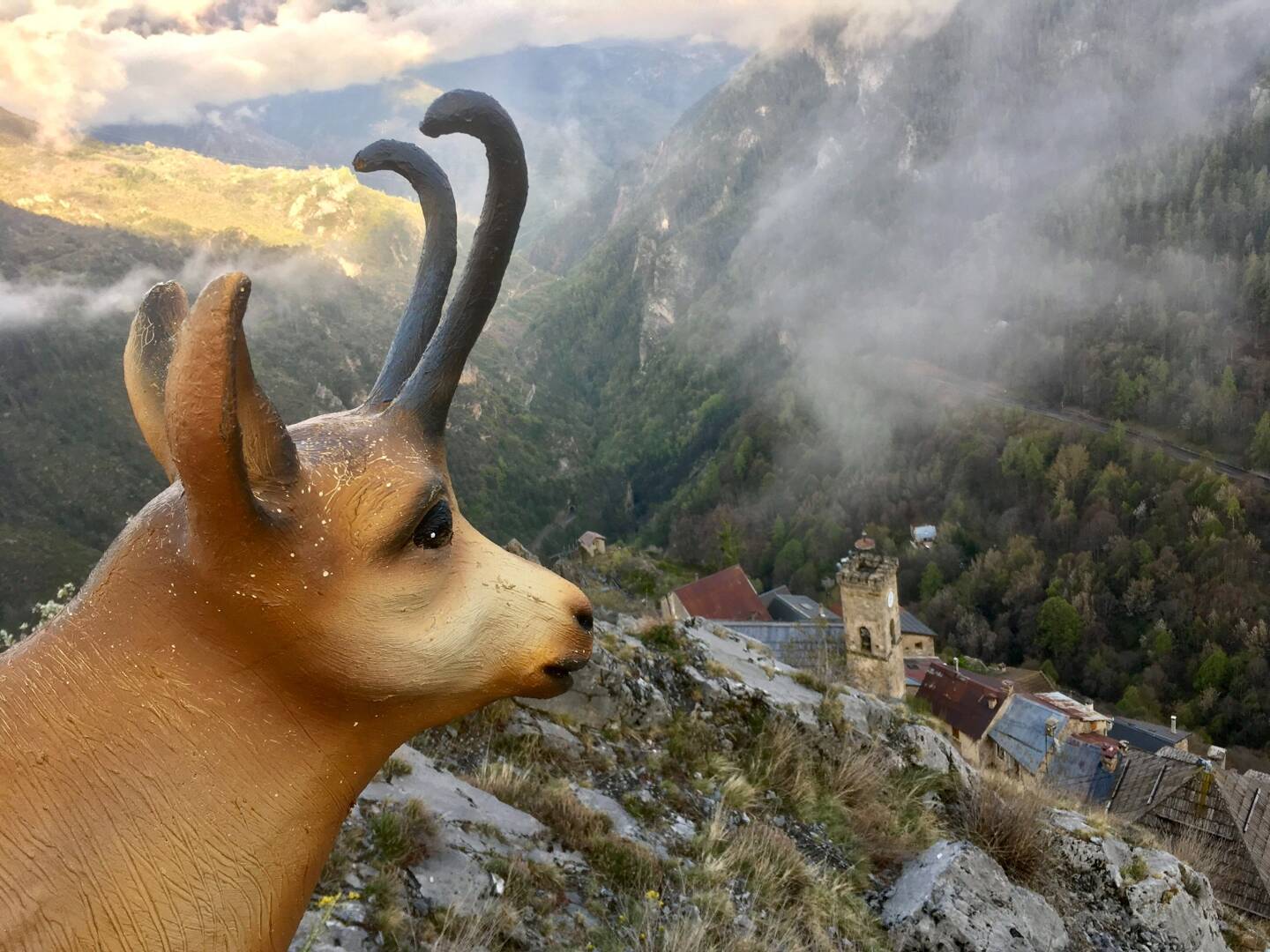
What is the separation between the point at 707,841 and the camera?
4887 mm

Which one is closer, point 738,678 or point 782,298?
point 738,678

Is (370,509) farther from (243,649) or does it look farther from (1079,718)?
(1079,718)

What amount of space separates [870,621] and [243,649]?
2284cm

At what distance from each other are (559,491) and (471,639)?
90.5m

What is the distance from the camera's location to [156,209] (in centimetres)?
11781

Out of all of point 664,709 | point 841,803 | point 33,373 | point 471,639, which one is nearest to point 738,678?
point 664,709

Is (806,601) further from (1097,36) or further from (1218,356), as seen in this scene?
(1097,36)

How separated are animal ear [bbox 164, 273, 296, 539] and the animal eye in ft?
1.52

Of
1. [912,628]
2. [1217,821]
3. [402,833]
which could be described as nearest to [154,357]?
[402,833]

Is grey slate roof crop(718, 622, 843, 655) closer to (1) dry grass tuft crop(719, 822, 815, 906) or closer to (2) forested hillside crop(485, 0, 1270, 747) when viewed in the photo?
(1) dry grass tuft crop(719, 822, 815, 906)

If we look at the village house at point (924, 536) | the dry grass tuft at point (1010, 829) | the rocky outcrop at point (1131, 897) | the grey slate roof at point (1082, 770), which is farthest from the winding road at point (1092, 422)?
the dry grass tuft at point (1010, 829)

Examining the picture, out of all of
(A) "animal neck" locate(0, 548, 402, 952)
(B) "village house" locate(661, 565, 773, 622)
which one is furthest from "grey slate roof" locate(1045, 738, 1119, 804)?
(A) "animal neck" locate(0, 548, 402, 952)

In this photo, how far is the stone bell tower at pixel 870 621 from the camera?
73.6 ft

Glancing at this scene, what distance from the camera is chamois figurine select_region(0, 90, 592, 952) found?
1.34 meters
